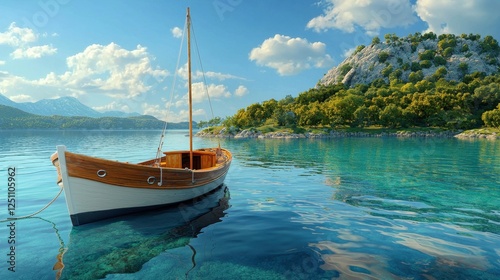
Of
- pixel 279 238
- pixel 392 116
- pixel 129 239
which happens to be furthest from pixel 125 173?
pixel 392 116

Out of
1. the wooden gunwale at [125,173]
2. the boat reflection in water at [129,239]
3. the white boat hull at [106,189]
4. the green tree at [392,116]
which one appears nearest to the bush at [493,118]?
the green tree at [392,116]

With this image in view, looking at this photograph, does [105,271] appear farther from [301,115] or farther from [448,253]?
[301,115]

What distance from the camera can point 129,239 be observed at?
1051 centimetres

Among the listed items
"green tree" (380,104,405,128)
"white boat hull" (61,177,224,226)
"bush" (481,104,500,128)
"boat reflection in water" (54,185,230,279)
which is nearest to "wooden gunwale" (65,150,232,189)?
"white boat hull" (61,177,224,226)

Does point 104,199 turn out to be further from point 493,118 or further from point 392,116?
point 493,118

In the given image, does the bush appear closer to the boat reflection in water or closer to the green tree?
the green tree

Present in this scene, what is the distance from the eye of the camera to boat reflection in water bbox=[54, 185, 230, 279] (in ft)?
27.5

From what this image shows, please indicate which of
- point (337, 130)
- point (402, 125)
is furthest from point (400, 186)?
point (402, 125)

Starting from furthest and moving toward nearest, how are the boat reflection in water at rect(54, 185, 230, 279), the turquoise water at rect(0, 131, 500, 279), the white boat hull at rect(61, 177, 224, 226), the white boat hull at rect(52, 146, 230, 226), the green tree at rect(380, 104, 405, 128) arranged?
the green tree at rect(380, 104, 405, 128) → the white boat hull at rect(61, 177, 224, 226) → the white boat hull at rect(52, 146, 230, 226) → the boat reflection in water at rect(54, 185, 230, 279) → the turquoise water at rect(0, 131, 500, 279)

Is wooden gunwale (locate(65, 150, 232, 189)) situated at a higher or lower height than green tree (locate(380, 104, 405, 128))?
lower

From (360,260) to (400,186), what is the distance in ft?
45.2

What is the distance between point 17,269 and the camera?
8320 mm

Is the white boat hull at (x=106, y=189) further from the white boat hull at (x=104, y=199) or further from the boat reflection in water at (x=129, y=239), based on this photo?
the boat reflection in water at (x=129, y=239)

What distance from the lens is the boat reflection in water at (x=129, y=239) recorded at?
837cm
